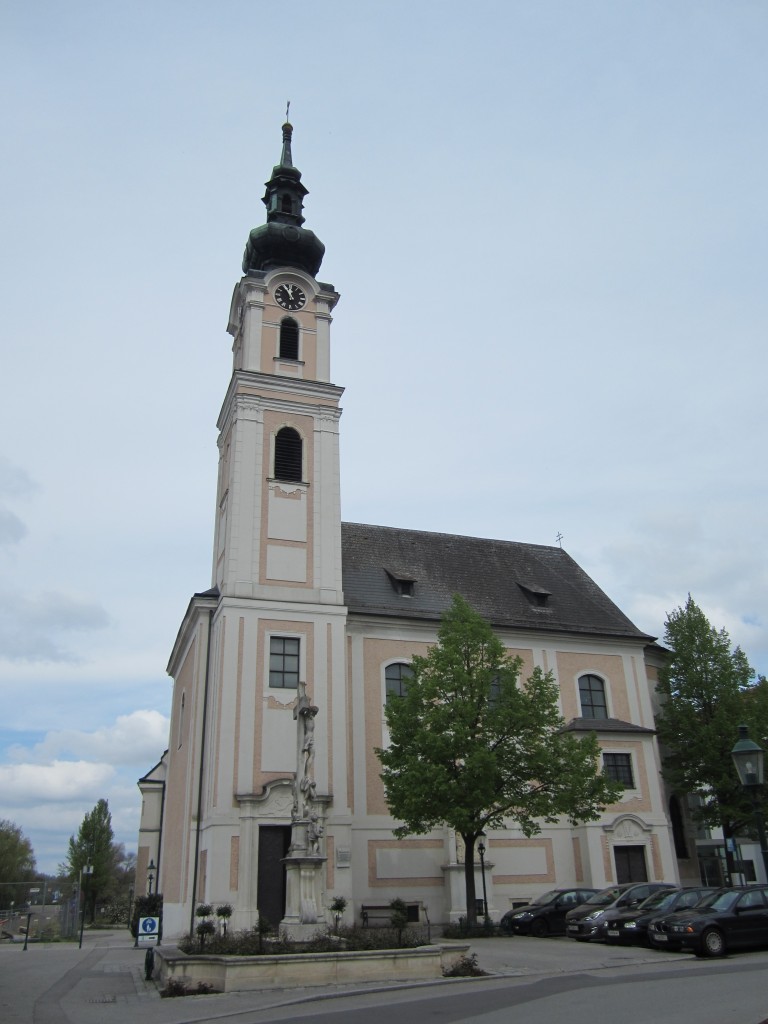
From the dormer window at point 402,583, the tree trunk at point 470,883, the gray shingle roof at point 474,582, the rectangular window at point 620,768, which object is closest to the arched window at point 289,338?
the gray shingle roof at point 474,582

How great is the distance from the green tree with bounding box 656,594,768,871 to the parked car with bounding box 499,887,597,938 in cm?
886

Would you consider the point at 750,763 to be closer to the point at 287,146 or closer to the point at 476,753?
the point at 476,753

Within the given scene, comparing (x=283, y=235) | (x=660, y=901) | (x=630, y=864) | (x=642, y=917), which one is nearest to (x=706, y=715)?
(x=630, y=864)

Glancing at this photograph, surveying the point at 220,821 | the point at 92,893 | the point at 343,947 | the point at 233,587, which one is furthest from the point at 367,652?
the point at 92,893

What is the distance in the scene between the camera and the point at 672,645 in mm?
32562

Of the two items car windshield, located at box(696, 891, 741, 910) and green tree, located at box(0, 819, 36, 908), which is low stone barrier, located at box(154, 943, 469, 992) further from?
green tree, located at box(0, 819, 36, 908)

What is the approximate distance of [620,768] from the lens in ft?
95.2

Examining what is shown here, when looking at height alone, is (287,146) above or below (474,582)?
above

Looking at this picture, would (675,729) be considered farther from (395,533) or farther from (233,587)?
(233,587)

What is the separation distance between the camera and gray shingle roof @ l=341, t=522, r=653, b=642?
99.0ft

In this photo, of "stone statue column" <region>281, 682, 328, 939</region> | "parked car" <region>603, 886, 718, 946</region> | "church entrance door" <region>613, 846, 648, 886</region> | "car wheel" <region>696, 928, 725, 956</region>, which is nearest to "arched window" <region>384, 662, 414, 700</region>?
"church entrance door" <region>613, 846, 648, 886</region>

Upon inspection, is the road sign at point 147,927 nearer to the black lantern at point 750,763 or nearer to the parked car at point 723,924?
the parked car at point 723,924

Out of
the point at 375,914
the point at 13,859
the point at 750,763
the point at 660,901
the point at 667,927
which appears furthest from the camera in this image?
the point at 13,859

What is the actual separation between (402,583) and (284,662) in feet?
20.5
